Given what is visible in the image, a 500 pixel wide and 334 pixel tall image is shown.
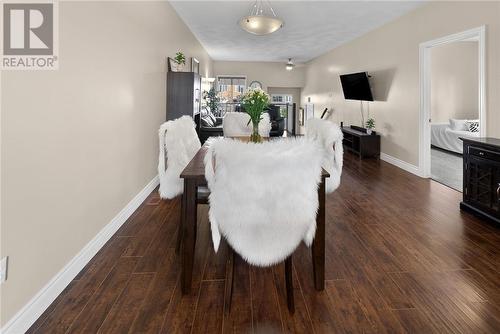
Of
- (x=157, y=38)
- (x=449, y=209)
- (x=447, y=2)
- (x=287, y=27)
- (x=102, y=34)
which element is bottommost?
(x=449, y=209)

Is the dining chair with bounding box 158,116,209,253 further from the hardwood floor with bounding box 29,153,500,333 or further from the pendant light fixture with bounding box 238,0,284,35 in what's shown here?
the pendant light fixture with bounding box 238,0,284,35

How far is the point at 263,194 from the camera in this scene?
5.00 ft

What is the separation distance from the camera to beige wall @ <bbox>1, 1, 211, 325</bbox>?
160cm

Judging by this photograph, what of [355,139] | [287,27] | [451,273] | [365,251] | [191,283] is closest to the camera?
[191,283]

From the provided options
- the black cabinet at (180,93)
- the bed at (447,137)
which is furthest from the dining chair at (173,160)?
the bed at (447,137)

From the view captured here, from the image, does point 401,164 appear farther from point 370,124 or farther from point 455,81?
point 455,81

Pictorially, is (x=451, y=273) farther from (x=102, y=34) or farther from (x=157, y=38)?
(x=157, y=38)

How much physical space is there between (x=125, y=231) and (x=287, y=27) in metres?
5.11

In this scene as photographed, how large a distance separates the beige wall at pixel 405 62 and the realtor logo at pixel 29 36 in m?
4.25

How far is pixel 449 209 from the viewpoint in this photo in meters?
3.50

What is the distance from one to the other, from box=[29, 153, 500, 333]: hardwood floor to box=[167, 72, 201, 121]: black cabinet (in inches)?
83.6

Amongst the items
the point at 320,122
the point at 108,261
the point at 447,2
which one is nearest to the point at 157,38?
the point at 320,122

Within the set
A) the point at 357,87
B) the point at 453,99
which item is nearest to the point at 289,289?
the point at 357,87

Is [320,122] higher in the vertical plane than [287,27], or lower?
lower
